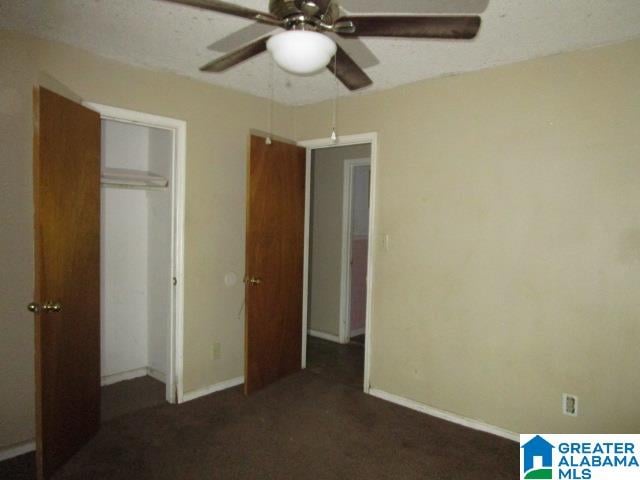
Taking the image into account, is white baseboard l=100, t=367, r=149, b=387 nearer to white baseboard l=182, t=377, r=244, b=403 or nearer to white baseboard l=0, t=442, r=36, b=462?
white baseboard l=182, t=377, r=244, b=403

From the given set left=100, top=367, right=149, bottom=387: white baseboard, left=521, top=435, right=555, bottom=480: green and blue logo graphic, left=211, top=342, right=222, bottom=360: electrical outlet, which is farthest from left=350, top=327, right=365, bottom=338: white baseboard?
left=521, top=435, right=555, bottom=480: green and blue logo graphic

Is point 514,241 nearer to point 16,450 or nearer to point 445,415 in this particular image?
point 445,415

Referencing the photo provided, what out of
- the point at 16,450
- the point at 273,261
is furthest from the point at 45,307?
the point at 273,261

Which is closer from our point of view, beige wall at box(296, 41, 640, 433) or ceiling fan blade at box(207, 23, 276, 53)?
ceiling fan blade at box(207, 23, 276, 53)

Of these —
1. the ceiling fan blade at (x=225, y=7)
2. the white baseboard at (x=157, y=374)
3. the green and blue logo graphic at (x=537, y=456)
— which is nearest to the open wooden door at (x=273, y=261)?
the white baseboard at (x=157, y=374)

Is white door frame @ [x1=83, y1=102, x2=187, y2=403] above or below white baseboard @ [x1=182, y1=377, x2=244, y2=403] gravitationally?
above

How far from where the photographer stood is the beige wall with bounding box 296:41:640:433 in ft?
7.44

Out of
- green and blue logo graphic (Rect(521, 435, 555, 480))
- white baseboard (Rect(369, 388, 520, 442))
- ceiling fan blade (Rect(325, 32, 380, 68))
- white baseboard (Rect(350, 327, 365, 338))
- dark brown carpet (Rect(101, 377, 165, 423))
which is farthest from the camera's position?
white baseboard (Rect(350, 327, 365, 338))

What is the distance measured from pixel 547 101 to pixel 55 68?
2869mm

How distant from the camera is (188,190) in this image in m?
3.04

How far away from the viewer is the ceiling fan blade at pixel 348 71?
5.98ft

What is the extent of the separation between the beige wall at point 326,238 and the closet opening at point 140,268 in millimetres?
1945

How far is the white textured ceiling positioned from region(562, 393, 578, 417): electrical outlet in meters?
1.98

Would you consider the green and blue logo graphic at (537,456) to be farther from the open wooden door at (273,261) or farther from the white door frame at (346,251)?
the white door frame at (346,251)
